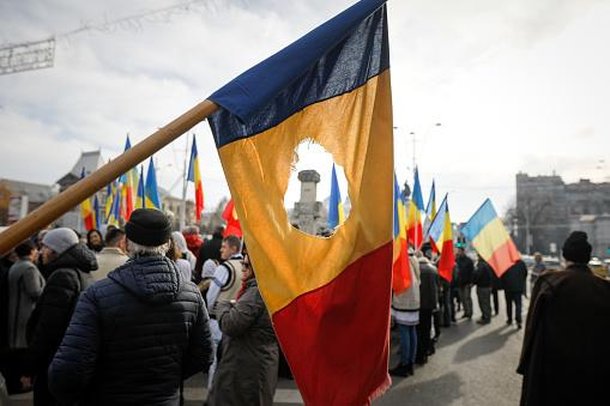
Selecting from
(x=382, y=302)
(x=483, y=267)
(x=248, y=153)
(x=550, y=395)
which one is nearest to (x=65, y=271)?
(x=248, y=153)

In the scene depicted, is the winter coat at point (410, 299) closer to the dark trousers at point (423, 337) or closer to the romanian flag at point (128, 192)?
the dark trousers at point (423, 337)

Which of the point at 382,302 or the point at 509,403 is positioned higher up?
the point at 382,302

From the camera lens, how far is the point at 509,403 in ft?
19.5

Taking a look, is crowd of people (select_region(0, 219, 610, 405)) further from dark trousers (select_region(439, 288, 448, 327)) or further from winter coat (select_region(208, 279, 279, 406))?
dark trousers (select_region(439, 288, 448, 327))

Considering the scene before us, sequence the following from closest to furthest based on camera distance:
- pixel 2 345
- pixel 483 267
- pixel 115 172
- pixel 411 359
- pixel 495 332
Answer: pixel 115 172, pixel 2 345, pixel 411 359, pixel 495 332, pixel 483 267

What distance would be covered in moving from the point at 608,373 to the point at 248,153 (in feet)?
10.9

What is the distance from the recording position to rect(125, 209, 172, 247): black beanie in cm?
237

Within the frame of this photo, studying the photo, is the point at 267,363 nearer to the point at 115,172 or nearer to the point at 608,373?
the point at 115,172

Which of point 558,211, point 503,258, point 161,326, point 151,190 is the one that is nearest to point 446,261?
point 503,258

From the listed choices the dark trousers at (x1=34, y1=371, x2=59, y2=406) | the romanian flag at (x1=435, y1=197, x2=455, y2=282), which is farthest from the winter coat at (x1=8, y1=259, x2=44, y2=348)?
the romanian flag at (x1=435, y1=197, x2=455, y2=282)

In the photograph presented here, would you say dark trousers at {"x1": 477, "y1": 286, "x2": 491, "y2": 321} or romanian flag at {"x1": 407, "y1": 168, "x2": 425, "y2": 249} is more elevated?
romanian flag at {"x1": 407, "y1": 168, "x2": 425, "y2": 249}

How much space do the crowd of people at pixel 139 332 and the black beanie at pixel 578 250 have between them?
8.76ft

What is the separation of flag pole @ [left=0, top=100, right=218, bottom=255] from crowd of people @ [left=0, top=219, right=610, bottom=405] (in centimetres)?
84

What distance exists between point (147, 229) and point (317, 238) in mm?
907
